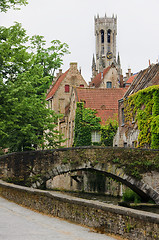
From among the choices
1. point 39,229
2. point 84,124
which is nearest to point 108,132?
point 84,124

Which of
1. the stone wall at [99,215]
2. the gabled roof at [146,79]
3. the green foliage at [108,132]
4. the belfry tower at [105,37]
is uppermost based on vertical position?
the belfry tower at [105,37]

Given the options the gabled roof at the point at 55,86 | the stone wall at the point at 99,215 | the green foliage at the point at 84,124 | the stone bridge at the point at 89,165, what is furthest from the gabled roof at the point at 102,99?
the stone wall at the point at 99,215

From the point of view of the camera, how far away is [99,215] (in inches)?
335

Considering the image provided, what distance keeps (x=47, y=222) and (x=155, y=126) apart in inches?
691

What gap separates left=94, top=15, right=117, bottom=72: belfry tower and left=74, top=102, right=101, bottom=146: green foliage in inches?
3240

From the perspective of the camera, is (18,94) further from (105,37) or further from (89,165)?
(105,37)

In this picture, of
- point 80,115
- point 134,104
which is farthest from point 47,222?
point 80,115

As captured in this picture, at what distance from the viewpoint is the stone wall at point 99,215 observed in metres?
7.05

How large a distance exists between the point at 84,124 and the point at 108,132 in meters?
2.19

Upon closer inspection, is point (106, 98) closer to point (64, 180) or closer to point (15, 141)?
point (64, 180)

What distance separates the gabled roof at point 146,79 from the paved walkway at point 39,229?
20.5 metres

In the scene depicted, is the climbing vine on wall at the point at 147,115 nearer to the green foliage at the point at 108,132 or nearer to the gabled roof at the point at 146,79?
the gabled roof at the point at 146,79

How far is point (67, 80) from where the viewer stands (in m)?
46.8

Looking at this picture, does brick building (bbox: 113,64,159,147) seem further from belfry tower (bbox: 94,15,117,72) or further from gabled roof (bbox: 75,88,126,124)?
belfry tower (bbox: 94,15,117,72)
